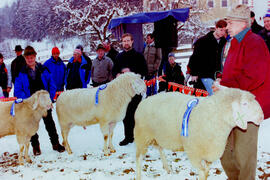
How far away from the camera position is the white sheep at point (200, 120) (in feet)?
6.88

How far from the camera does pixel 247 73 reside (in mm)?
2244

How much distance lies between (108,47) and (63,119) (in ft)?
10.9

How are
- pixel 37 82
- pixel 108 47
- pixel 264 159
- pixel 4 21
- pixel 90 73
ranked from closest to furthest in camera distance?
pixel 264 159
pixel 37 82
pixel 90 73
pixel 108 47
pixel 4 21

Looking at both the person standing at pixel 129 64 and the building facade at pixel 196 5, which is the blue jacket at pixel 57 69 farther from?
the building facade at pixel 196 5

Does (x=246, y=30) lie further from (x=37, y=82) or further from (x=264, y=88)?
(x=37, y=82)

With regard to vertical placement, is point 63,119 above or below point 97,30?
below

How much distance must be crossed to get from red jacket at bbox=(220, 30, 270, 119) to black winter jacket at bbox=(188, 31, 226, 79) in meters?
1.97

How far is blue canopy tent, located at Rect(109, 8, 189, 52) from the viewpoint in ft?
26.8

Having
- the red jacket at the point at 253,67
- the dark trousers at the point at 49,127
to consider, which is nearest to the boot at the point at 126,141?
the dark trousers at the point at 49,127

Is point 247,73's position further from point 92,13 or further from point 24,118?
point 92,13

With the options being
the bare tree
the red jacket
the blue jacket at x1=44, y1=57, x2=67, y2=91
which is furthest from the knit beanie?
the bare tree

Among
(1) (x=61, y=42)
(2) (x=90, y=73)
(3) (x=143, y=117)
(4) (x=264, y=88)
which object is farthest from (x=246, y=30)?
(1) (x=61, y=42)

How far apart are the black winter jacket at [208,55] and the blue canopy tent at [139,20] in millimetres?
4058

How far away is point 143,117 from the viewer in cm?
306
